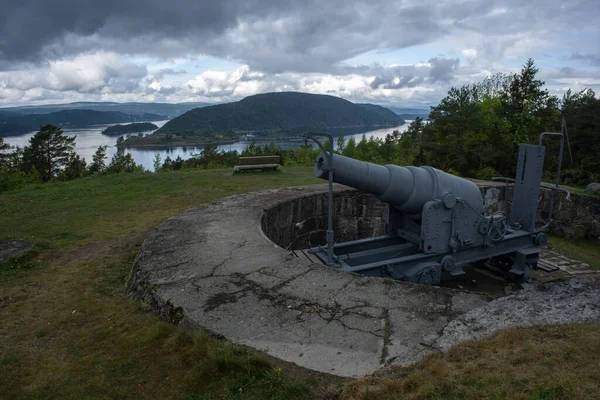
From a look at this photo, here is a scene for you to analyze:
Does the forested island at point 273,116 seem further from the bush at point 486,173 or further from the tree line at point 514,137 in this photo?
the bush at point 486,173

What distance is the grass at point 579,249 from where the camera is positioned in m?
8.09

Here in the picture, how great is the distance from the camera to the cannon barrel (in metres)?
4.91

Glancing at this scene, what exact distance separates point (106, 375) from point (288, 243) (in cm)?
499

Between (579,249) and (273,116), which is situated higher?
(273,116)

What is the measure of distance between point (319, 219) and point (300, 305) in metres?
4.87

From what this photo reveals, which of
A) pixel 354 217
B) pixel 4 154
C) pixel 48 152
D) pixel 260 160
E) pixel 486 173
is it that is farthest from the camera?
pixel 48 152

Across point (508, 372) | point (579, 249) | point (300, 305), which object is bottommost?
point (579, 249)

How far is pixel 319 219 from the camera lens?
8.35 meters

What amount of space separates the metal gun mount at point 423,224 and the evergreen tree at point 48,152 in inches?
1439

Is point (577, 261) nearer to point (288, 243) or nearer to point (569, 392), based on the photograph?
point (288, 243)

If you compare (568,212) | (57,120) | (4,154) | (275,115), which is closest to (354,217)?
(568,212)

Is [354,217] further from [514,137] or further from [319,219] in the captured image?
[514,137]

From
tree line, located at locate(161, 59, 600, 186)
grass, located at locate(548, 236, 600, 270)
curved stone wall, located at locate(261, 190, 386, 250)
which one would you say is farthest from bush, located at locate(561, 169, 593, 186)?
curved stone wall, located at locate(261, 190, 386, 250)

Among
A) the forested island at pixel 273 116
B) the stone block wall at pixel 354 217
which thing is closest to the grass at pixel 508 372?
the stone block wall at pixel 354 217
